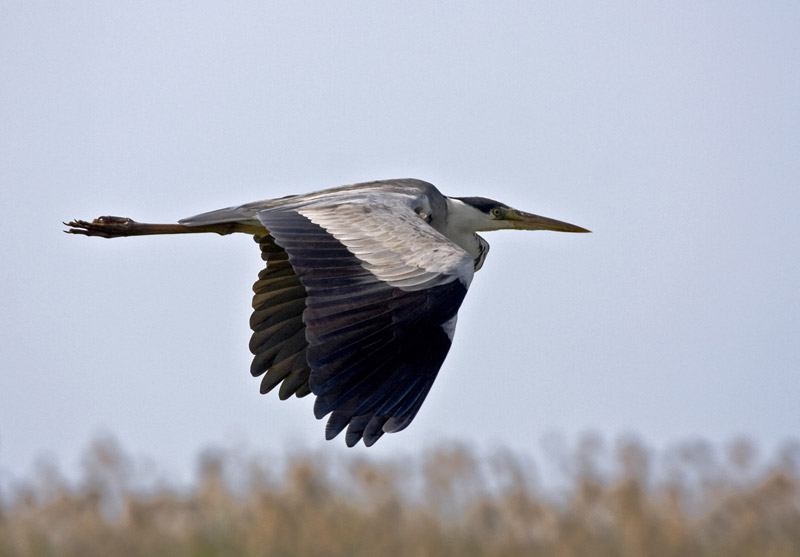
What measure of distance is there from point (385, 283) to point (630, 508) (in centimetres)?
319

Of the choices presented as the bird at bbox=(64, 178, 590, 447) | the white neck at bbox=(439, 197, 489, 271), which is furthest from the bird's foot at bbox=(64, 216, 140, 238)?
the white neck at bbox=(439, 197, 489, 271)

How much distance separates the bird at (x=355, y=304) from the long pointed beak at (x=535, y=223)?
1.49 meters

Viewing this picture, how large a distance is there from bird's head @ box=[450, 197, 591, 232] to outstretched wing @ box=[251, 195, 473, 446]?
185 centimetres

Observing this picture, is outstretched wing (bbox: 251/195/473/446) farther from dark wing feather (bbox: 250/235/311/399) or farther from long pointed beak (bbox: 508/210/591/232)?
long pointed beak (bbox: 508/210/591/232)

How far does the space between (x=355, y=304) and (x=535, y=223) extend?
3306 mm

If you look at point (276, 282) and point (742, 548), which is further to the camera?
point (742, 548)

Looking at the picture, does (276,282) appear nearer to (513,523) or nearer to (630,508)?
(513,523)

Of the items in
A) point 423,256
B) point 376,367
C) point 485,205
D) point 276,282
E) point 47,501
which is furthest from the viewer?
point 485,205

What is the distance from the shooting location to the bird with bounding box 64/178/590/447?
600 cm

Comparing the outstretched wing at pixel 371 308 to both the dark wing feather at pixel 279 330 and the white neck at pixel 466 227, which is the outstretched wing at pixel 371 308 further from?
the white neck at pixel 466 227

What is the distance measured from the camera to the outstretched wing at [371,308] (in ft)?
19.6

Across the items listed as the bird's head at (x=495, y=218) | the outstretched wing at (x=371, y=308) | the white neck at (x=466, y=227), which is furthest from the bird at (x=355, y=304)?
the bird's head at (x=495, y=218)

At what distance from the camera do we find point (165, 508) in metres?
8.31

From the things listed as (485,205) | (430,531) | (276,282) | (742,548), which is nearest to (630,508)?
(742,548)
